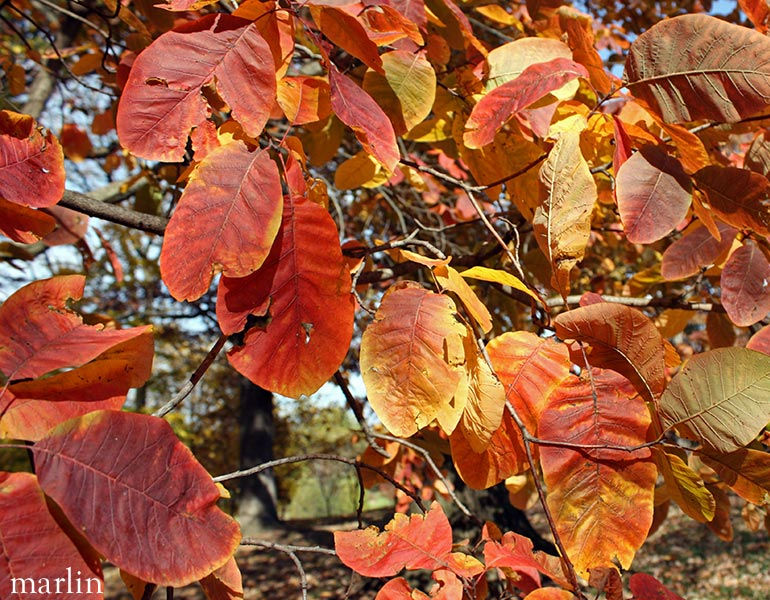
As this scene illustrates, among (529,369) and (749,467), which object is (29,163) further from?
(749,467)

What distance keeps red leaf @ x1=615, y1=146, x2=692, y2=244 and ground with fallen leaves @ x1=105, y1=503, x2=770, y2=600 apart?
13.1 ft

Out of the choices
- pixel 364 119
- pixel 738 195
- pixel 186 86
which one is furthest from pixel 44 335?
pixel 738 195

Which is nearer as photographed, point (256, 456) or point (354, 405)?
point (354, 405)

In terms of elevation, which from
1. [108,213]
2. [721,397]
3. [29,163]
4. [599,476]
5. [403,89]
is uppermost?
[403,89]

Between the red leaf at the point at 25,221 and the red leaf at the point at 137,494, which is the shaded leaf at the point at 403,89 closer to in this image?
the red leaf at the point at 25,221

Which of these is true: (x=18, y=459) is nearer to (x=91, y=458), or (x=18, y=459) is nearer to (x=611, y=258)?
(x=611, y=258)

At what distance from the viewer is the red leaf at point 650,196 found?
Result: 80cm

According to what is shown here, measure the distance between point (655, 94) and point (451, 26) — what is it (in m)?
0.53

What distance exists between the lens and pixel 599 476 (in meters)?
0.70

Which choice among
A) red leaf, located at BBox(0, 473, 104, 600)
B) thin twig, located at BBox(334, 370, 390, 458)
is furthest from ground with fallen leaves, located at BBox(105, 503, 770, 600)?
red leaf, located at BBox(0, 473, 104, 600)

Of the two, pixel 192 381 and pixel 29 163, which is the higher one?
pixel 29 163

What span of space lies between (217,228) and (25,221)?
0.37m

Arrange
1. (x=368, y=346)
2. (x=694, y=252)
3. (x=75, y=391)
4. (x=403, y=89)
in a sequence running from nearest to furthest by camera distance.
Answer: (x=75, y=391) < (x=368, y=346) < (x=403, y=89) < (x=694, y=252)

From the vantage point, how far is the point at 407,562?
2.23ft
